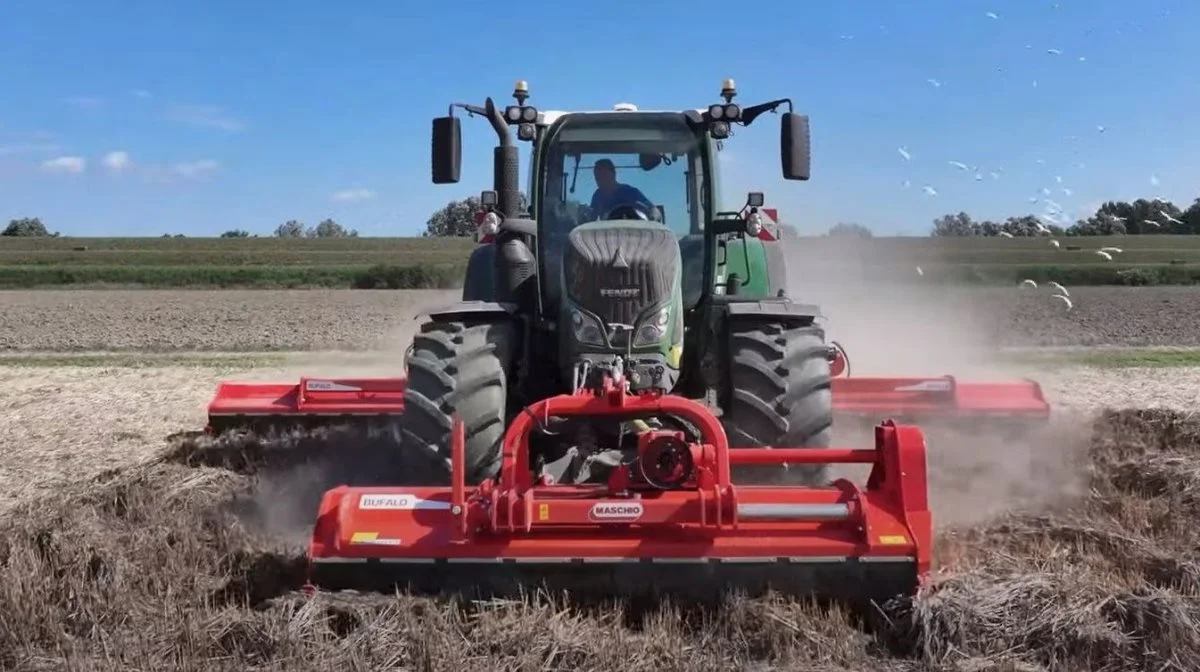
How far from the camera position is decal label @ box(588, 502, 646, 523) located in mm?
4188

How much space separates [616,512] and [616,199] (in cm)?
267

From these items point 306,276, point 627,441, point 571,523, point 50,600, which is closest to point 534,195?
point 627,441

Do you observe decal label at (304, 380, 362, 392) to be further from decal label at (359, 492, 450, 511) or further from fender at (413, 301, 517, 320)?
decal label at (359, 492, 450, 511)

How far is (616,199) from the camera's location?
641cm

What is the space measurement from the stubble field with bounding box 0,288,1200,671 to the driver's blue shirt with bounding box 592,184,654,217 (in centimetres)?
231

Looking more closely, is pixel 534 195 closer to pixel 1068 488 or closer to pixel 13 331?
pixel 1068 488

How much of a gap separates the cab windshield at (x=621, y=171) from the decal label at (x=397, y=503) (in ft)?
7.75

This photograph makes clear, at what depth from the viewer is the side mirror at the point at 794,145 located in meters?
6.07

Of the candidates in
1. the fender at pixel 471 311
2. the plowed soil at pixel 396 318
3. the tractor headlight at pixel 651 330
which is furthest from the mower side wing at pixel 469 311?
the plowed soil at pixel 396 318

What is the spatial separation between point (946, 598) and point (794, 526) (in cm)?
62

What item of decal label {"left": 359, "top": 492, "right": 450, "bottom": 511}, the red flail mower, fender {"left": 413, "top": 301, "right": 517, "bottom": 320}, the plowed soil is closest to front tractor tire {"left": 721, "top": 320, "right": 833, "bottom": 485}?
the red flail mower

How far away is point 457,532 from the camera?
420cm

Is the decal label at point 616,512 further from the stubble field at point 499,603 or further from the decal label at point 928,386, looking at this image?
the decal label at point 928,386

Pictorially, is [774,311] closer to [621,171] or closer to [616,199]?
[616,199]
